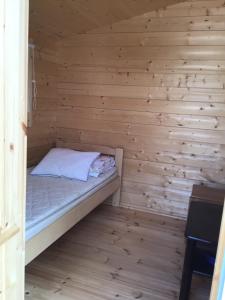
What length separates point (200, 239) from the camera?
60.7 inches

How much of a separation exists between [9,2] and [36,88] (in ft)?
7.61

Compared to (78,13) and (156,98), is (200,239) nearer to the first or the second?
(156,98)

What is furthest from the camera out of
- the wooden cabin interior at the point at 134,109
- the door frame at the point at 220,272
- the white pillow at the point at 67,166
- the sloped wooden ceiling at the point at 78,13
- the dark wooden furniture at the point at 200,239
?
the white pillow at the point at 67,166

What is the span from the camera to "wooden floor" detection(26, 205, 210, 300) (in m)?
1.94

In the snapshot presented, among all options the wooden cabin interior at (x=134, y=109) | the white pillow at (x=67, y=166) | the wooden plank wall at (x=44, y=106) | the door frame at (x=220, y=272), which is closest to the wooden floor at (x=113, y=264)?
the wooden cabin interior at (x=134, y=109)

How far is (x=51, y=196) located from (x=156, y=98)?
160 cm

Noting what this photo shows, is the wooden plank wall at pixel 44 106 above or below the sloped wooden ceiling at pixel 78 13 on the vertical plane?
below

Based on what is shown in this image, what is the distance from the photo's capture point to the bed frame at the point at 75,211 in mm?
1779

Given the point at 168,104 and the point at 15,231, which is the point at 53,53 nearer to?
the point at 168,104

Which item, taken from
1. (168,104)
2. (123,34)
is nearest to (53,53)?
(123,34)

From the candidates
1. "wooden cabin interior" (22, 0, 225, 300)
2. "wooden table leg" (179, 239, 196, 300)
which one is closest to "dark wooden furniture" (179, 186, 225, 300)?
"wooden table leg" (179, 239, 196, 300)

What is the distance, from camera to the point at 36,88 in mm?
3133

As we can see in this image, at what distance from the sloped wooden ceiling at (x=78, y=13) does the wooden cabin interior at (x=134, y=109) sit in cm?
1

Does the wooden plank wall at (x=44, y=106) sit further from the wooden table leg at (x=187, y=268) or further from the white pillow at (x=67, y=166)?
the wooden table leg at (x=187, y=268)
